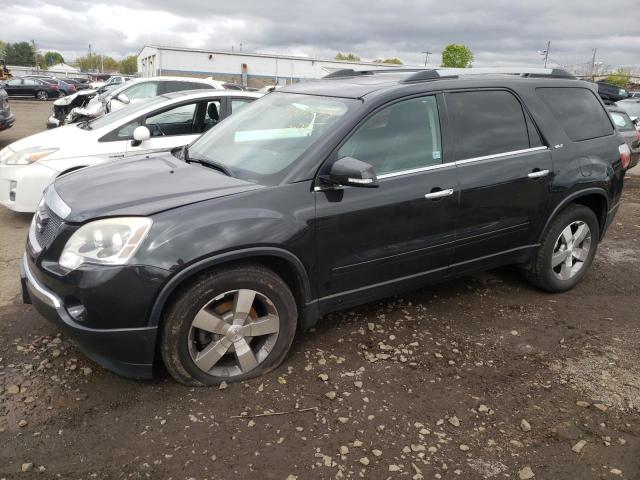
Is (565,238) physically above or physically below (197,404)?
above

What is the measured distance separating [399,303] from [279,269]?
1.46m

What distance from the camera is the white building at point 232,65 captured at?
166ft

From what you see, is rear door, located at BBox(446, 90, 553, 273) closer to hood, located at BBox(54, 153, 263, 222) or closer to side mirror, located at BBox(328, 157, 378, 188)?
side mirror, located at BBox(328, 157, 378, 188)

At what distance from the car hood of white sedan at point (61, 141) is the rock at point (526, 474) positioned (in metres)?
5.49

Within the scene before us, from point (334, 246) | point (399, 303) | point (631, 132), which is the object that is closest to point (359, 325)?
point (399, 303)

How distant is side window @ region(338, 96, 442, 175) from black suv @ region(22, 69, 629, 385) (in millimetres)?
11

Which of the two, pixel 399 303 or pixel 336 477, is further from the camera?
pixel 399 303

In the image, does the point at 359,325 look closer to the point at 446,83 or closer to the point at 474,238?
the point at 474,238

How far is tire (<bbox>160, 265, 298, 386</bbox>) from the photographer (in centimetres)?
281

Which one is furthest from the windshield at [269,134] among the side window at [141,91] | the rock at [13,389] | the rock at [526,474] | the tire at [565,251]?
the side window at [141,91]

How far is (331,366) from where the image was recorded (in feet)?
10.9

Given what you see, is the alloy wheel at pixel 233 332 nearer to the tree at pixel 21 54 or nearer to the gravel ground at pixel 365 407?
the gravel ground at pixel 365 407

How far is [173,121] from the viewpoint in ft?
21.1

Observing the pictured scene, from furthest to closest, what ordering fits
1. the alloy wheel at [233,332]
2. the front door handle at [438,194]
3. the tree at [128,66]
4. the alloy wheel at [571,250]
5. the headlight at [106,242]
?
the tree at [128,66] → the alloy wheel at [571,250] → the front door handle at [438,194] → the alloy wheel at [233,332] → the headlight at [106,242]
